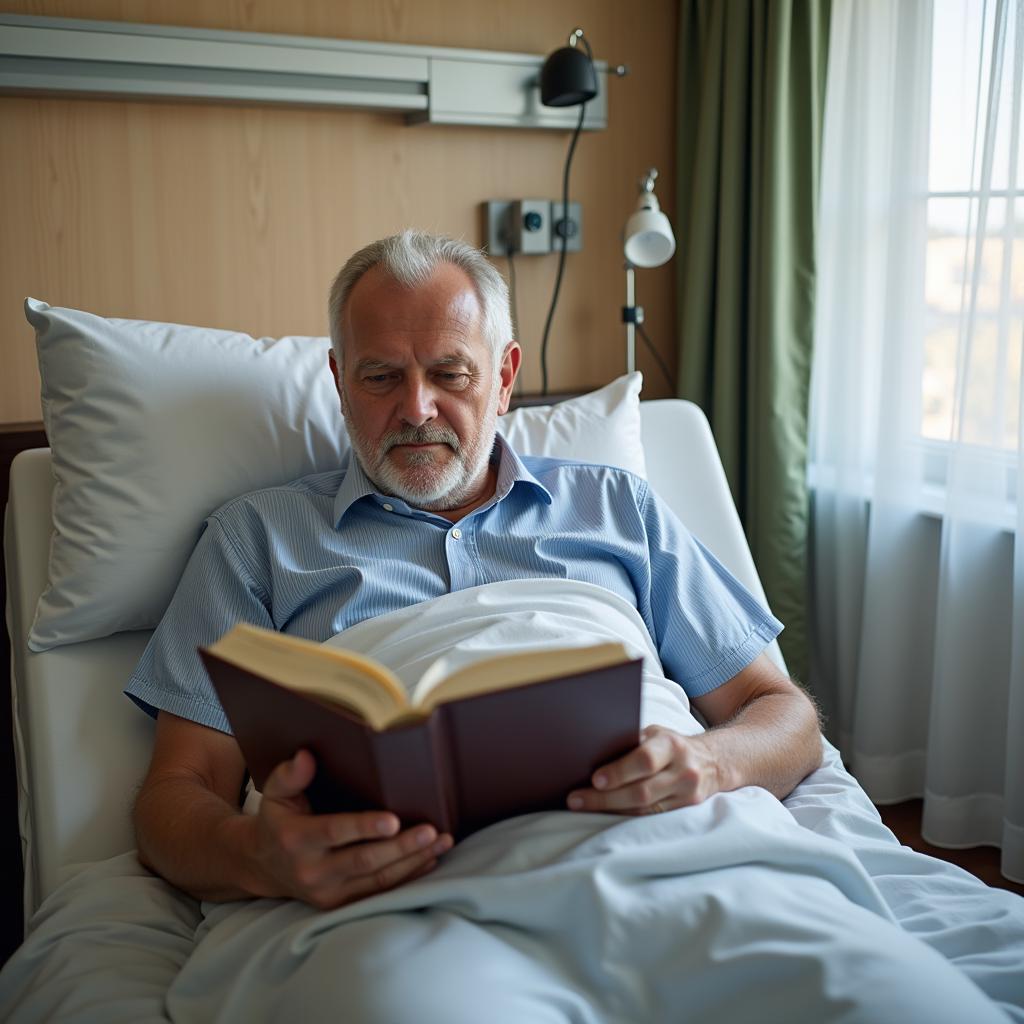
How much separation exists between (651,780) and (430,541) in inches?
21.3

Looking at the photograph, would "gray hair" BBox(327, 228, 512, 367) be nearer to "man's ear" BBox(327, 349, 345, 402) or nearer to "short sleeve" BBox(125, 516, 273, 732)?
"man's ear" BBox(327, 349, 345, 402)

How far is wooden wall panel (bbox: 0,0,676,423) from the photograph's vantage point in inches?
84.4

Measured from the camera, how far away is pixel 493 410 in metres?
1.58

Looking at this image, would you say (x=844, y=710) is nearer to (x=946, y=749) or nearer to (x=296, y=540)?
(x=946, y=749)

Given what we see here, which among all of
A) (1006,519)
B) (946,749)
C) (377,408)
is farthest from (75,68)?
(946,749)

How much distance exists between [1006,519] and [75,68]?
1.96 m

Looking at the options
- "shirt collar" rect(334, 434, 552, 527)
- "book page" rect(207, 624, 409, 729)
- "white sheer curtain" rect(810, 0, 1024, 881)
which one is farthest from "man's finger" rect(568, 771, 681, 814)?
"white sheer curtain" rect(810, 0, 1024, 881)

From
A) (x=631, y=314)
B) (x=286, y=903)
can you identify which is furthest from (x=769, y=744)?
(x=631, y=314)

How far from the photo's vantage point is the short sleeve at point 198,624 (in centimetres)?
133

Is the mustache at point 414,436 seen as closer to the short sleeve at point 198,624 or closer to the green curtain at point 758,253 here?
the short sleeve at point 198,624

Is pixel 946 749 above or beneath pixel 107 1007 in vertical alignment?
beneath

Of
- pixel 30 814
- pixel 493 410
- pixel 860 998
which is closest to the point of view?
pixel 860 998

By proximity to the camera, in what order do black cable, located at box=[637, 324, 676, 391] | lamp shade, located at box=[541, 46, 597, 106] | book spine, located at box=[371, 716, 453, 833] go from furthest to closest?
black cable, located at box=[637, 324, 676, 391], lamp shade, located at box=[541, 46, 597, 106], book spine, located at box=[371, 716, 453, 833]

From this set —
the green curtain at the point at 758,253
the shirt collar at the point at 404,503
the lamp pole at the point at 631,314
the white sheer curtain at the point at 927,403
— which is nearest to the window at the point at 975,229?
the white sheer curtain at the point at 927,403
